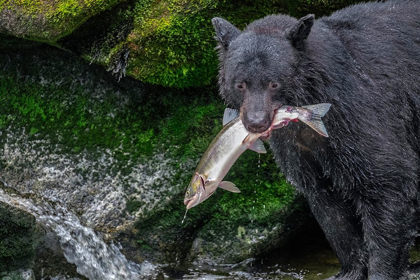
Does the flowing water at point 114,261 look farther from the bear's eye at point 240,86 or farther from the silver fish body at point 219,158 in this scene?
the bear's eye at point 240,86

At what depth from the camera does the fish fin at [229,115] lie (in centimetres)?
686

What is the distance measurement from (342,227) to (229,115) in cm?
170

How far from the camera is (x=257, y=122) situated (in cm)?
630

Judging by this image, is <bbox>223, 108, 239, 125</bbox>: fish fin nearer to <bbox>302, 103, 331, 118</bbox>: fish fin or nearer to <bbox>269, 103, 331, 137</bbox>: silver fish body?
<bbox>269, 103, 331, 137</bbox>: silver fish body

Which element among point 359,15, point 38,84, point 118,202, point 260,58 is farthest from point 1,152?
point 359,15

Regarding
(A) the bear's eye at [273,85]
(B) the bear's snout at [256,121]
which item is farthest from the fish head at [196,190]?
(A) the bear's eye at [273,85]

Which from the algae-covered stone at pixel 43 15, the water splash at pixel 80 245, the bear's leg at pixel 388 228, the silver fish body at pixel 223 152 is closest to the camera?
the silver fish body at pixel 223 152

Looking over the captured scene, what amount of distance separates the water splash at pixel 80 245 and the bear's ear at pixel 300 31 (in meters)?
3.37

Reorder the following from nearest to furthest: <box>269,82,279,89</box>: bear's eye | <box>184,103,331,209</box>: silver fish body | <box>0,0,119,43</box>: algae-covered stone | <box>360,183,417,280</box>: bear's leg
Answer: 1. <box>184,103,331,209</box>: silver fish body
2. <box>269,82,279,89</box>: bear's eye
3. <box>360,183,417,280</box>: bear's leg
4. <box>0,0,119,43</box>: algae-covered stone

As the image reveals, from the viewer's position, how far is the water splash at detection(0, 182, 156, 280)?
856 centimetres

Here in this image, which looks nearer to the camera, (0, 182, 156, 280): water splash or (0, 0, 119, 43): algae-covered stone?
(0, 0, 119, 43): algae-covered stone

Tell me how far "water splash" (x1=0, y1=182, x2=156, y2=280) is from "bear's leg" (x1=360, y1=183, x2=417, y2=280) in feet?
8.82

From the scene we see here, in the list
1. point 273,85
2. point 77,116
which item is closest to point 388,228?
point 273,85

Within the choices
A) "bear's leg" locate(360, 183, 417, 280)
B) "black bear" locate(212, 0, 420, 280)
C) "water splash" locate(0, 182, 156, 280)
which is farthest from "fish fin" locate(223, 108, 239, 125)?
"water splash" locate(0, 182, 156, 280)
